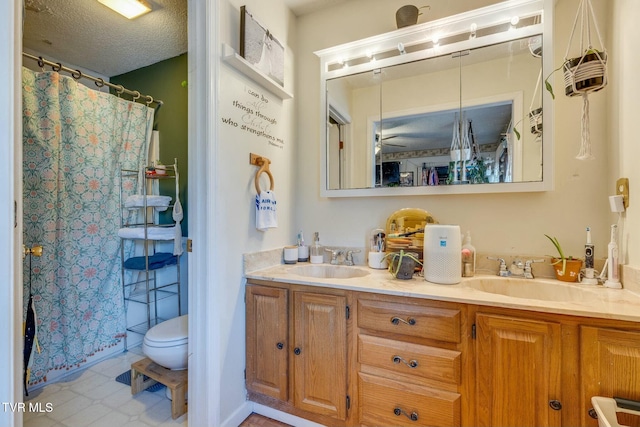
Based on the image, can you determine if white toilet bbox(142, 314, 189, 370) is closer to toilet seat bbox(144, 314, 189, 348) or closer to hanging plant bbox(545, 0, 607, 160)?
toilet seat bbox(144, 314, 189, 348)

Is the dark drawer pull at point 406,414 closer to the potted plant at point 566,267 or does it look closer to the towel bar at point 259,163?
the potted plant at point 566,267

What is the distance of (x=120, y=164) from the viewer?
2451 millimetres

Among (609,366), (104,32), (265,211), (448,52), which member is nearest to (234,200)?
(265,211)

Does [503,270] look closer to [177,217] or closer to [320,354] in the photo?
[320,354]

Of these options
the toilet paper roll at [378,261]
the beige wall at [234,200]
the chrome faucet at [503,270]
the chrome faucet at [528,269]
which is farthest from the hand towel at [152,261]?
the chrome faucet at [528,269]

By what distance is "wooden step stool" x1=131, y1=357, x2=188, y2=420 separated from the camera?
162 centimetres

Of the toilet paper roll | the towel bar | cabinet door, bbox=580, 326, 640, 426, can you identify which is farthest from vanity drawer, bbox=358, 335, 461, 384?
the towel bar

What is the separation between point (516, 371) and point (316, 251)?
4.11 ft

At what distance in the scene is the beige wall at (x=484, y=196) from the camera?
4.79 feet

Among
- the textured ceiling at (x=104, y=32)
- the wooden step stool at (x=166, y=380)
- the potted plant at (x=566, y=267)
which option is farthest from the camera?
the textured ceiling at (x=104, y=32)

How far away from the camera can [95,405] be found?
1.73 meters

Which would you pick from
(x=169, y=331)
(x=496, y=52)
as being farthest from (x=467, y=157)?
(x=169, y=331)

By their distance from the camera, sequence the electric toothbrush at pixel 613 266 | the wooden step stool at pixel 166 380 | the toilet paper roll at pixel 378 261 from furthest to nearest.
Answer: the toilet paper roll at pixel 378 261 → the wooden step stool at pixel 166 380 → the electric toothbrush at pixel 613 266

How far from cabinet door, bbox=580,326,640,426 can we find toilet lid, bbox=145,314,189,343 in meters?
1.89
